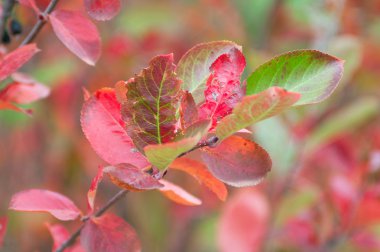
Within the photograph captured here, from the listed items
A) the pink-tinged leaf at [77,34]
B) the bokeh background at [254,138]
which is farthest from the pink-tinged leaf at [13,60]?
the bokeh background at [254,138]

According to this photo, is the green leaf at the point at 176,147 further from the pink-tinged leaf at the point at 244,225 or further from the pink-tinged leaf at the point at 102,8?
the pink-tinged leaf at the point at 244,225

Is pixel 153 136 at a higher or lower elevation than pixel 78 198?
higher

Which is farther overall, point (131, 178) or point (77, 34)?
point (77, 34)

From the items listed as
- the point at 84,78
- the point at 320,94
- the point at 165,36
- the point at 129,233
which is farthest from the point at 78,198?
the point at 320,94

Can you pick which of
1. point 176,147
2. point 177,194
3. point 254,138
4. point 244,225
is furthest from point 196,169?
point 254,138

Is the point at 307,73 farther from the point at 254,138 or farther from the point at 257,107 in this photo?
the point at 254,138

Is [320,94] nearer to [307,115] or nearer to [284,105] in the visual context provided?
[284,105]

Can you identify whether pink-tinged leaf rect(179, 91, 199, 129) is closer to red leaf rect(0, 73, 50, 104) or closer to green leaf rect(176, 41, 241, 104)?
green leaf rect(176, 41, 241, 104)
